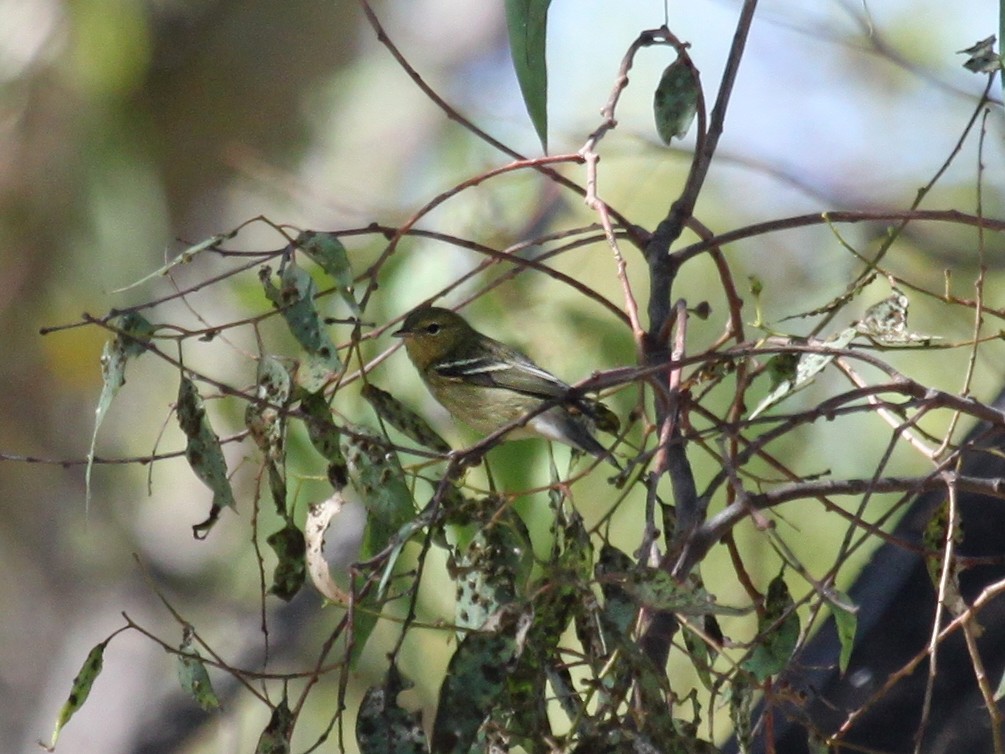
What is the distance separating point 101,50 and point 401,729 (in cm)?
304

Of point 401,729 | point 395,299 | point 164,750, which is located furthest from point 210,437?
point 164,750

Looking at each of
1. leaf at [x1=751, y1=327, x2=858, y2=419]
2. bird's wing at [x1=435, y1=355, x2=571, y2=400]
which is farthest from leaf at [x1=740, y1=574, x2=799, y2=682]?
bird's wing at [x1=435, y1=355, x2=571, y2=400]

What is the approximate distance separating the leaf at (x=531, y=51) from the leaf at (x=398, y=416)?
0.26 metres

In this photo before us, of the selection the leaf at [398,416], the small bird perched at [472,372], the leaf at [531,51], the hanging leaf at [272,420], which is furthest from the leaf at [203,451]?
the small bird perched at [472,372]

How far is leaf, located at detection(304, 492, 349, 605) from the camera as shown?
36.7 inches

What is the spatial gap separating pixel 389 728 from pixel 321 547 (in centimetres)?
20

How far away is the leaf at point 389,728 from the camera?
82 cm

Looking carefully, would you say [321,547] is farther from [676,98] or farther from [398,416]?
[676,98]

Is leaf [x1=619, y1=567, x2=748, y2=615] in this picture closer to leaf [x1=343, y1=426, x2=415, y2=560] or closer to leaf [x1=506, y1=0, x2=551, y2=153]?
leaf [x1=343, y1=426, x2=415, y2=560]

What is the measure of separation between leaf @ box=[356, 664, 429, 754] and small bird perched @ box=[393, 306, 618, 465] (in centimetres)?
82

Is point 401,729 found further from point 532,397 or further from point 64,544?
point 64,544

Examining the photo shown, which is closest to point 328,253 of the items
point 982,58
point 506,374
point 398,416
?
point 398,416

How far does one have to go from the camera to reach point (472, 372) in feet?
6.07

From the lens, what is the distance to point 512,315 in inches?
88.4
